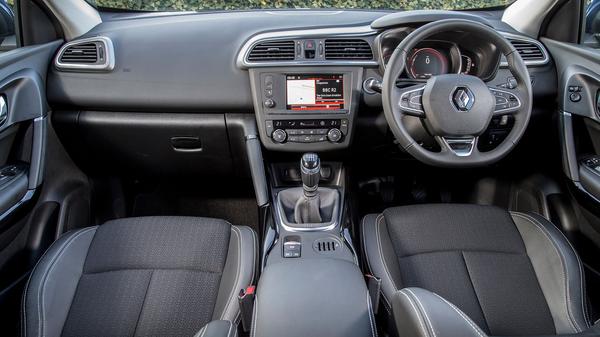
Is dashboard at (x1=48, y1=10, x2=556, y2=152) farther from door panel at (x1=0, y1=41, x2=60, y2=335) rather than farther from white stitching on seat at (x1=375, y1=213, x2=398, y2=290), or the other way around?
white stitching on seat at (x1=375, y1=213, x2=398, y2=290)

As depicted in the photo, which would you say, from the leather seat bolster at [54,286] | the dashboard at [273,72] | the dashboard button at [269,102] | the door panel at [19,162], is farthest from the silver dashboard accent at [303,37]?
the leather seat bolster at [54,286]

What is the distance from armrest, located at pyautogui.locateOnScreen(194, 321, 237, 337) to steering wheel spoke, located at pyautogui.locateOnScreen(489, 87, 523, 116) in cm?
110

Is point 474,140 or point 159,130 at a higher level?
point 474,140

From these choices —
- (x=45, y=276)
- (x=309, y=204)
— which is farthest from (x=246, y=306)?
(x=45, y=276)

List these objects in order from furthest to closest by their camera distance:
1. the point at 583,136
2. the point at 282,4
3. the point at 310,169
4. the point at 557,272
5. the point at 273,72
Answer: the point at 282,4
the point at 583,136
the point at 273,72
the point at 310,169
the point at 557,272

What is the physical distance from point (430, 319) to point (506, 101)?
1.03 meters

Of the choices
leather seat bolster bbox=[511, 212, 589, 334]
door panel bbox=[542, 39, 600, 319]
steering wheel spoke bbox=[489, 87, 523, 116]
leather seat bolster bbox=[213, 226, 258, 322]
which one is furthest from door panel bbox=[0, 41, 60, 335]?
door panel bbox=[542, 39, 600, 319]

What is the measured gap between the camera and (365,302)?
1246mm

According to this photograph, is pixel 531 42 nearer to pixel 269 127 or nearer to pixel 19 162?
pixel 269 127

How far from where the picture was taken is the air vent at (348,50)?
1.77 m

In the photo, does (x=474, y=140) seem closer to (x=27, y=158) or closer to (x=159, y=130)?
(x=159, y=130)

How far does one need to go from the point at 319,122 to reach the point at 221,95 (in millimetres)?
406

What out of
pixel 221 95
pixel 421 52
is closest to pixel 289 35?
pixel 221 95

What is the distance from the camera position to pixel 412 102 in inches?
59.0
